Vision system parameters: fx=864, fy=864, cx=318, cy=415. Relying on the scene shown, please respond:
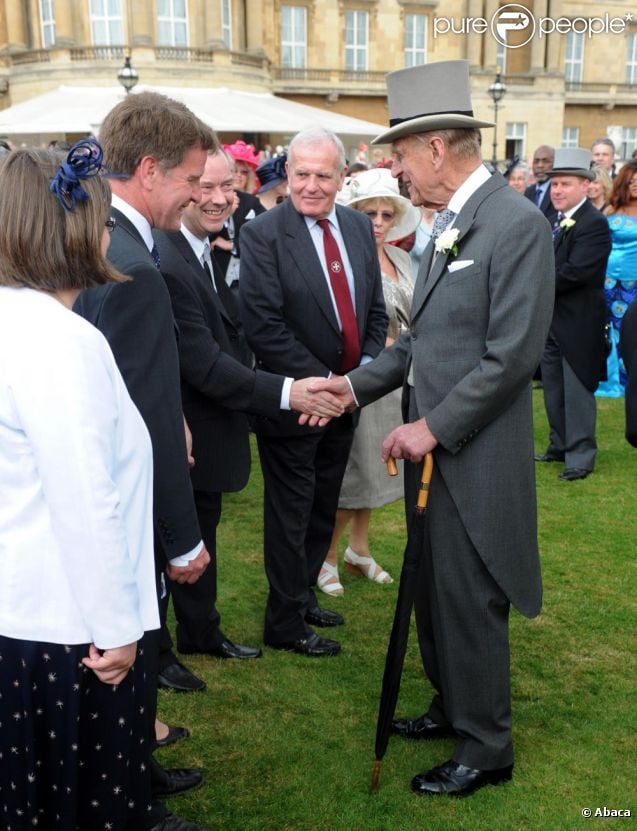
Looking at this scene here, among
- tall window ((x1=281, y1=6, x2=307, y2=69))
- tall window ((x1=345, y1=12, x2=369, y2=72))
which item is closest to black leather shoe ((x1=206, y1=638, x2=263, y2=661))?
tall window ((x1=281, y1=6, x2=307, y2=69))

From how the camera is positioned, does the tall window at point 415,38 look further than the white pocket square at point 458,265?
Yes

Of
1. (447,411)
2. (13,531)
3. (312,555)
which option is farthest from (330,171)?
(13,531)

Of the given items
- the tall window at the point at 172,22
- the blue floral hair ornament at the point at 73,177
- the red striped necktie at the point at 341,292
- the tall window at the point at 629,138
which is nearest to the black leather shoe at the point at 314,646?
the red striped necktie at the point at 341,292

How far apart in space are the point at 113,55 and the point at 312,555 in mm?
32341

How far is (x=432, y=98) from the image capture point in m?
2.79

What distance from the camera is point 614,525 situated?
5551 millimetres

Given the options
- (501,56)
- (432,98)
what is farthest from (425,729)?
(501,56)

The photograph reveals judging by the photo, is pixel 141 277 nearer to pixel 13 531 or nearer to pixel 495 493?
pixel 13 531

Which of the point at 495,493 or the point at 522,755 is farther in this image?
the point at 522,755

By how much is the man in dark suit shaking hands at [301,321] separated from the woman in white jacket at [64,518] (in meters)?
1.82

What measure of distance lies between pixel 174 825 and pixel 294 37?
41168 millimetres

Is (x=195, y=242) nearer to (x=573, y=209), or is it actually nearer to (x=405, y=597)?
(x=405, y=597)

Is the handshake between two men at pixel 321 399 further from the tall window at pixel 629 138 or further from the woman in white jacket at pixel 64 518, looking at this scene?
the tall window at pixel 629 138

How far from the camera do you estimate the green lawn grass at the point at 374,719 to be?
2.89 meters
